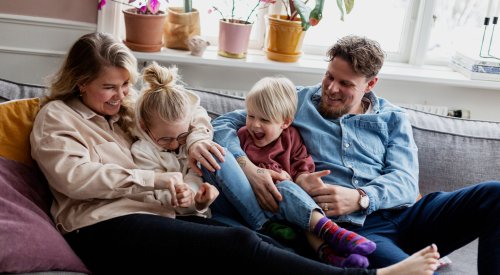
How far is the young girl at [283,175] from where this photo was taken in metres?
2.03

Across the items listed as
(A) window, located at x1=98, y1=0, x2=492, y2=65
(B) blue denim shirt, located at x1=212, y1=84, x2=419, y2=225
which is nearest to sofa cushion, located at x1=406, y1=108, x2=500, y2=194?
(B) blue denim shirt, located at x1=212, y1=84, x2=419, y2=225

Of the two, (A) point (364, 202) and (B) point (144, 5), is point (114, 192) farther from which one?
(B) point (144, 5)

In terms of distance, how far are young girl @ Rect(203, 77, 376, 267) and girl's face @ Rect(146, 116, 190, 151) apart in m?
0.17

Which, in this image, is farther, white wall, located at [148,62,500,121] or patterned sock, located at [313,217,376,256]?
white wall, located at [148,62,500,121]

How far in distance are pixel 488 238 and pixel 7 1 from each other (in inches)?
82.3

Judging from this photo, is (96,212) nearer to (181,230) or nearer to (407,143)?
(181,230)

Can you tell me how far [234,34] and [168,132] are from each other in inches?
38.7

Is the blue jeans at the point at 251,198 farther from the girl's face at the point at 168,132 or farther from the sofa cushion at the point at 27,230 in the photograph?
the sofa cushion at the point at 27,230

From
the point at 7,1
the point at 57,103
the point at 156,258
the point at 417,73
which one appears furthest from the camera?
the point at 417,73

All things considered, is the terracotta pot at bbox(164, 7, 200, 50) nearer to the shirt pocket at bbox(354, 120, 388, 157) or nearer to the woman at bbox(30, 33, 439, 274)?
the woman at bbox(30, 33, 439, 274)

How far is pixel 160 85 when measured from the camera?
218cm

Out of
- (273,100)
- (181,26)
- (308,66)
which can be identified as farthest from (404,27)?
(273,100)

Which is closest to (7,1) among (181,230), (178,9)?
(178,9)

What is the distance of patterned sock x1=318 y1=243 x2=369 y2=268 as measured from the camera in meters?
1.93
